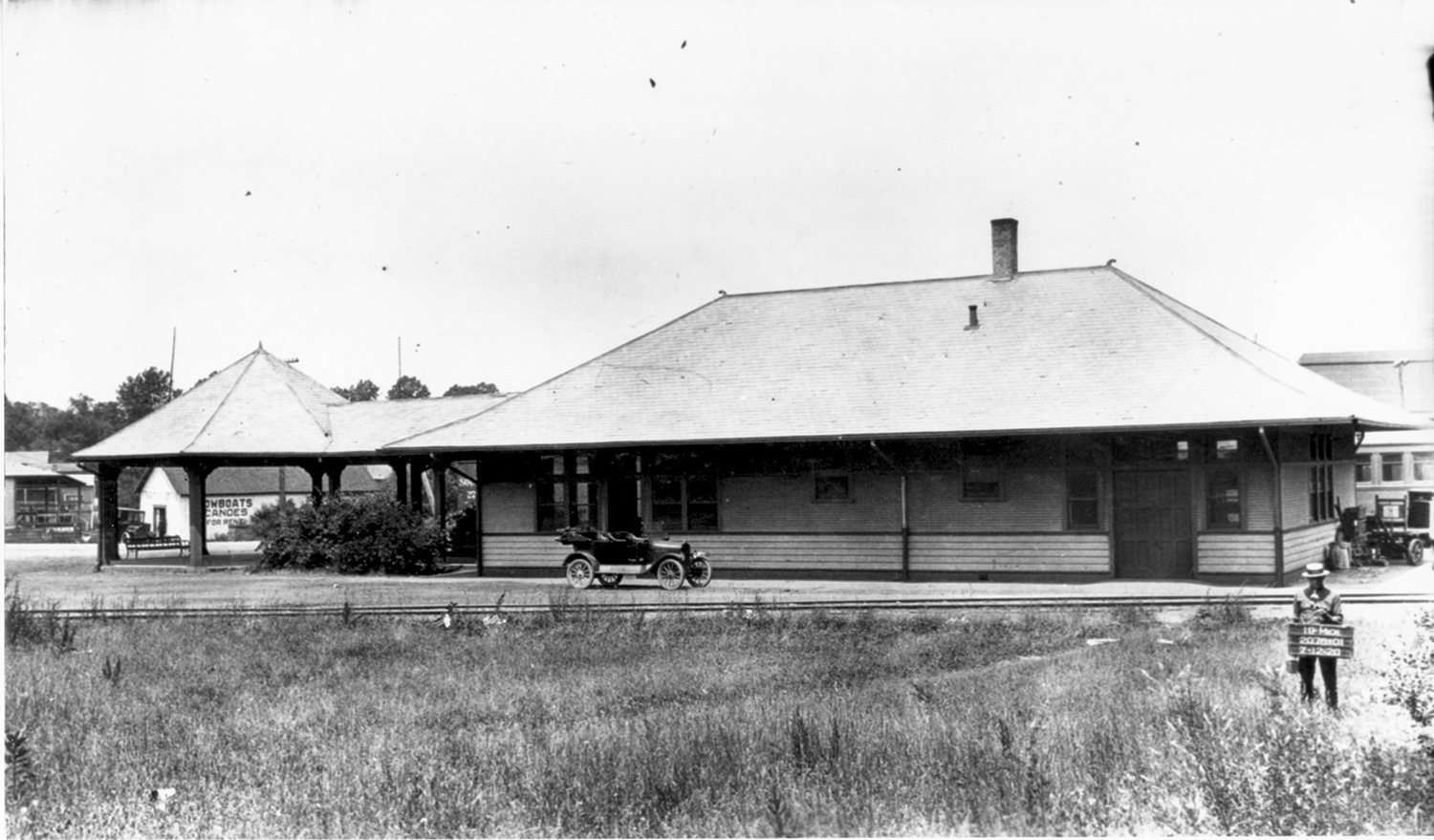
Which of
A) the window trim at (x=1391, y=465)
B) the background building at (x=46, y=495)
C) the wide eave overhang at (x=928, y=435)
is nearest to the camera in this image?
the wide eave overhang at (x=928, y=435)

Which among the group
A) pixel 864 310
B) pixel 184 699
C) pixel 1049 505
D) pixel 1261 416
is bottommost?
pixel 184 699

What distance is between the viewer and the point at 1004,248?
24.8 m

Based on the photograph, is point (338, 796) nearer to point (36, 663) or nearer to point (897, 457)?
point (36, 663)

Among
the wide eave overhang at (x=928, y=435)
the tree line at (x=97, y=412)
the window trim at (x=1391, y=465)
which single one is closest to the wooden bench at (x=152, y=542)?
the wide eave overhang at (x=928, y=435)

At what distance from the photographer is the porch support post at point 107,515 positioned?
2883 cm

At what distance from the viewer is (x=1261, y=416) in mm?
18016

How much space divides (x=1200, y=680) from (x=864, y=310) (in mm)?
15362

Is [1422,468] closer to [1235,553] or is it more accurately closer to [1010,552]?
[1235,553]

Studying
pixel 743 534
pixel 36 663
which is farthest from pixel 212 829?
pixel 743 534

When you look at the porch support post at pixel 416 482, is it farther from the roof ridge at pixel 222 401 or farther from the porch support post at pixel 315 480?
the roof ridge at pixel 222 401

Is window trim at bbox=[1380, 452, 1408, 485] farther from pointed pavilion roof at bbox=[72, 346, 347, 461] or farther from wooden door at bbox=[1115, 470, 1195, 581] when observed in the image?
pointed pavilion roof at bbox=[72, 346, 347, 461]

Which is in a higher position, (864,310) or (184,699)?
(864,310)

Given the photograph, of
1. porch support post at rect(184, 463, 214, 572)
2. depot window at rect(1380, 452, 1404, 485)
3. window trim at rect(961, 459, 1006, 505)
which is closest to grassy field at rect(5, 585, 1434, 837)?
window trim at rect(961, 459, 1006, 505)

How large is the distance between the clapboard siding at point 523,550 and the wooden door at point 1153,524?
10697 millimetres
